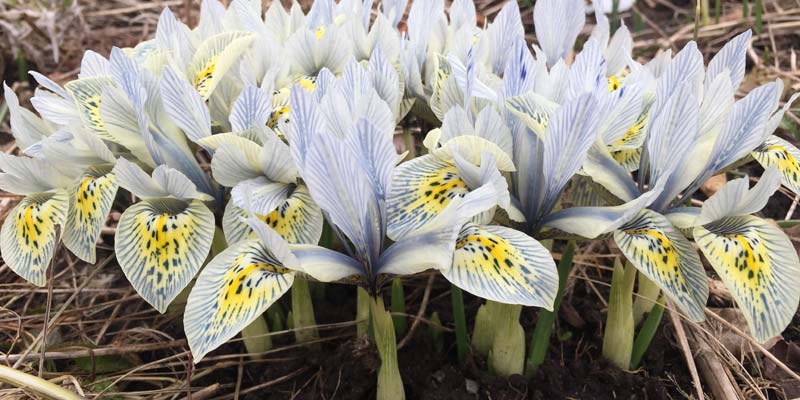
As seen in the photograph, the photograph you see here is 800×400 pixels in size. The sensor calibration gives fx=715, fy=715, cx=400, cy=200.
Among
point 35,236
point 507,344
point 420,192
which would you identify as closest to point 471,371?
point 507,344

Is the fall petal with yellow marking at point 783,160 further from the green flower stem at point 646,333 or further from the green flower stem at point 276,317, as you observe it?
the green flower stem at point 276,317

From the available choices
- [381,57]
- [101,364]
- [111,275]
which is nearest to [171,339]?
[101,364]

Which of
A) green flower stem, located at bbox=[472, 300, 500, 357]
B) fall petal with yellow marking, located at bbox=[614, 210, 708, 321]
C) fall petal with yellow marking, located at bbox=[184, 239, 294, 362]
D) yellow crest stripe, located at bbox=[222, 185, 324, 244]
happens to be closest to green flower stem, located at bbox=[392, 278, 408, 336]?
green flower stem, located at bbox=[472, 300, 500, 357]

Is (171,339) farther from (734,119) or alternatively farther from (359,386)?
(734,119)

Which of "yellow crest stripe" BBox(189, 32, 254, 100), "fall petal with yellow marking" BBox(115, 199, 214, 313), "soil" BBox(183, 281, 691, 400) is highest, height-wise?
"yellow crest stripe" BBox(189, 32, 254, 100)

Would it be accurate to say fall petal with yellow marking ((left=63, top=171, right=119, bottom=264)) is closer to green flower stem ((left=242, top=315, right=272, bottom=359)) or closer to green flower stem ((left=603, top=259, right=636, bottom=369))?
green flower stem ((left=242, top=315, right=272, bottom=359))

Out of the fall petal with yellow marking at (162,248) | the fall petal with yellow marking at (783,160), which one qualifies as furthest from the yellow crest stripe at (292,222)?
the fall petal with yellow marking at (783,160)
